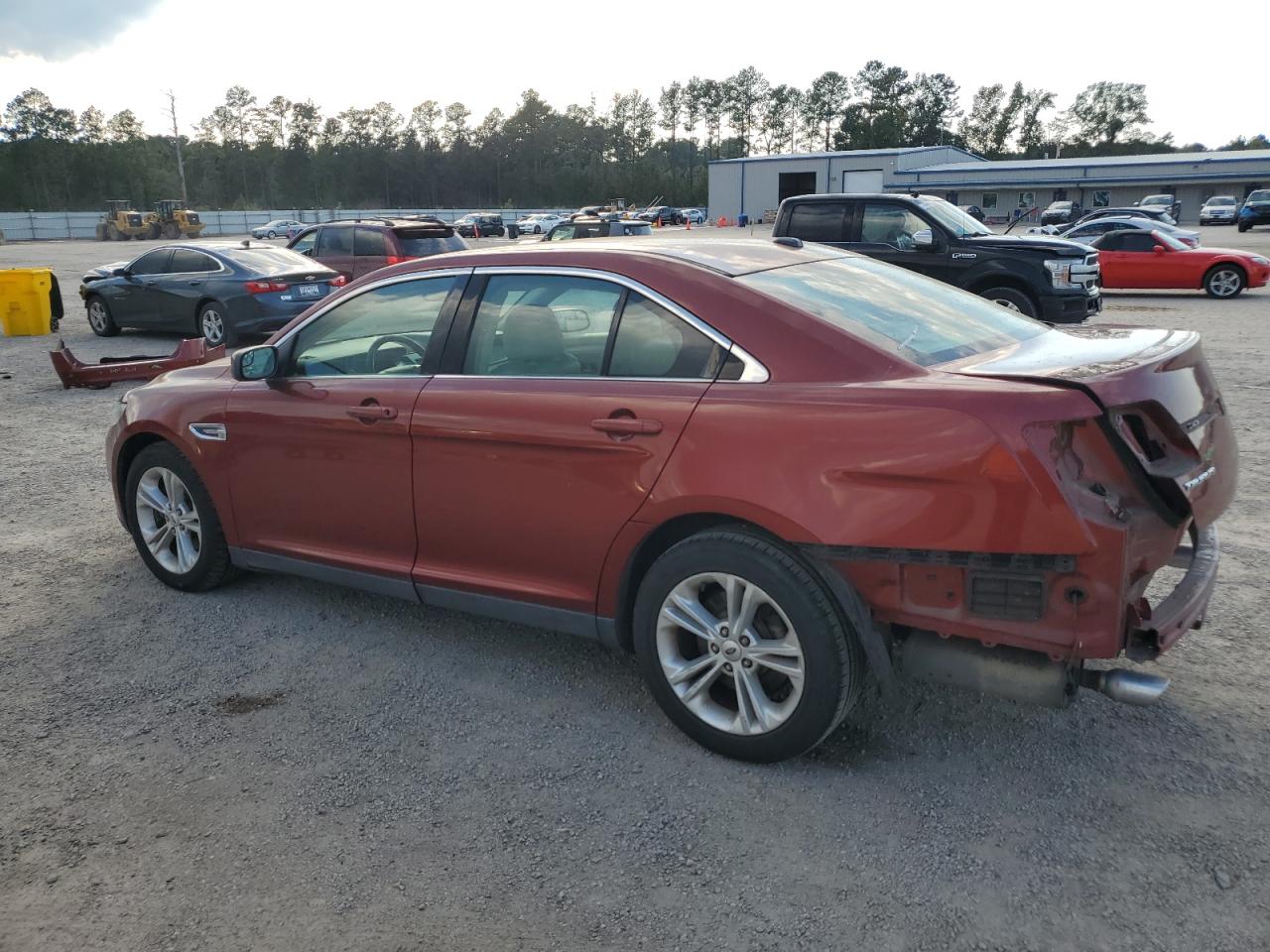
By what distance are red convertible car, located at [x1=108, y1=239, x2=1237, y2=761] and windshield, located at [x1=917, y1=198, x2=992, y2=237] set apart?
32.5 feet

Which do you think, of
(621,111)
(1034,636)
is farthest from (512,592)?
(621,111)

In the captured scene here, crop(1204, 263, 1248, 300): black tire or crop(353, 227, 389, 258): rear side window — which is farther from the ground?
crop(353, 227, 389, 258): rear side window

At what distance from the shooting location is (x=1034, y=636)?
9.18 ft

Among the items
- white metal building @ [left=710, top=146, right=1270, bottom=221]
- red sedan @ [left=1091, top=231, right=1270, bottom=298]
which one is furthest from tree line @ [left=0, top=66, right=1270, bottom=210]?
red sedan @ [left=1091, top=231, right=1270, bottom=298]

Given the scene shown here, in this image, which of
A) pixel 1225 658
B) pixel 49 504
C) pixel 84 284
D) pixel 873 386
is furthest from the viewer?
pixel 84 284

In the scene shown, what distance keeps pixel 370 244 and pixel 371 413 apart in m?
12.4

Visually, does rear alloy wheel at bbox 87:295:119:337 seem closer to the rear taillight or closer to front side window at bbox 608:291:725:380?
the rear taillight

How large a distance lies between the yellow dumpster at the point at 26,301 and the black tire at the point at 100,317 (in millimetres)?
929

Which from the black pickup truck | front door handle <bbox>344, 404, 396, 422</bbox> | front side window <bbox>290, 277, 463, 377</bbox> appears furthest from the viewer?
the black pickup truck

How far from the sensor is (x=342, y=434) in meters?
4.18

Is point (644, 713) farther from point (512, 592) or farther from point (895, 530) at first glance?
point (895, 530)

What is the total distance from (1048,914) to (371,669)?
268cm

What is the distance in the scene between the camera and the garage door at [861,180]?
68.2m

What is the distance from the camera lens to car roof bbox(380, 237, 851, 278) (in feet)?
11.9
